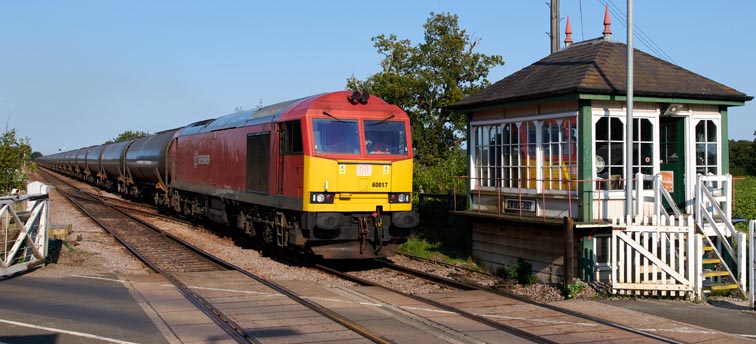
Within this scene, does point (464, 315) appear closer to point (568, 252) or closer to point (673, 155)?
point (568, 252)

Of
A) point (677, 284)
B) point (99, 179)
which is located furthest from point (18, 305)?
point (99, 179)

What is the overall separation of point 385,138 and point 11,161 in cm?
873

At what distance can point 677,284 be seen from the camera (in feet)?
35.3

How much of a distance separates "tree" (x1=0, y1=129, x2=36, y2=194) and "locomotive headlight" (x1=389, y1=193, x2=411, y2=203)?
8.76 m

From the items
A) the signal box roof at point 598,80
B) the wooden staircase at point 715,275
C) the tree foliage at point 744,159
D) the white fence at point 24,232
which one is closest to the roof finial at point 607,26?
the signal box roof at point 598,80

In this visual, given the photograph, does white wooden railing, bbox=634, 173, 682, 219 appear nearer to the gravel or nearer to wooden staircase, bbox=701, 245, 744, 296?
wooden staircase, bbox=701, 245, 744, 296

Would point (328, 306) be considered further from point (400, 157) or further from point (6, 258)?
point (6, 258)

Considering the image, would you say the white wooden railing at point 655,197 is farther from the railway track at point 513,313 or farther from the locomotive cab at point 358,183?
the locomotive cab at point 358,183

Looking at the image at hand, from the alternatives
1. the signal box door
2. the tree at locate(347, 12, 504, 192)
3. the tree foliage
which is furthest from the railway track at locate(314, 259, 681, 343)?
the tree foliage

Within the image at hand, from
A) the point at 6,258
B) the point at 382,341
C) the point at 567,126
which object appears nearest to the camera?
the point at 382,341

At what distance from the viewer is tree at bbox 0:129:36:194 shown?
15584 mm

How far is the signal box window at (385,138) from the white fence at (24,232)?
5.95 metres

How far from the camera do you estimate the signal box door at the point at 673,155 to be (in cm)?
1291

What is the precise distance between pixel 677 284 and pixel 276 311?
20.3ft
